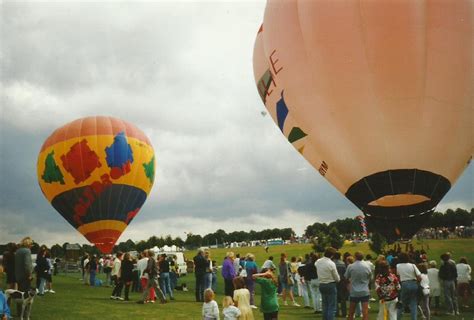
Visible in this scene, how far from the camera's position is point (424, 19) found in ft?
39.3

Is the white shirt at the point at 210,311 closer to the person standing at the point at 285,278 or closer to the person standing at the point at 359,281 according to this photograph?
the person standing at the point at 359,281

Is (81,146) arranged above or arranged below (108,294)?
above

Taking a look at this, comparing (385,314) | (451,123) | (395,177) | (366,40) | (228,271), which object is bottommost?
(385,314)

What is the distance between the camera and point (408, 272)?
9133 millimetres

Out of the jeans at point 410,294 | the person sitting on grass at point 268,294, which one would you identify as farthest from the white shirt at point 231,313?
the jeans at point 410,294

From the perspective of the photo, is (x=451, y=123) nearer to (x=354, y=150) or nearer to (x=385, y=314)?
(x=354, y=150)

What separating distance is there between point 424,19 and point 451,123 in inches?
98.7

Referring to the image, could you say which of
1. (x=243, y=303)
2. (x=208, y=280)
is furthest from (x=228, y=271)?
(x=243, y=303)

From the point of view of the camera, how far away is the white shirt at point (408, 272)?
359 inches

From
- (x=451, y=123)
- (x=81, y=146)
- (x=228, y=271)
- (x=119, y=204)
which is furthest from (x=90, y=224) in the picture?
(x=451, y=123)

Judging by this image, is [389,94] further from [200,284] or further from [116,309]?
[116,309]

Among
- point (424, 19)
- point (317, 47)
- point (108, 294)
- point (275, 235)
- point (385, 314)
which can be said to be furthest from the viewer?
point (275, 235)

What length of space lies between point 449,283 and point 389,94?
14.4 feet

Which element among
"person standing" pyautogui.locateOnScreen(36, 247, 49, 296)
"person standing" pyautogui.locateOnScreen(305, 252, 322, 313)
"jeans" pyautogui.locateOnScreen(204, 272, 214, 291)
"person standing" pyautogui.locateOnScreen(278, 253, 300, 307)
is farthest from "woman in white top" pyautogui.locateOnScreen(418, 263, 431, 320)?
"person standing" pyautogui.locateOnScreen(36, 247, 49, 296)
